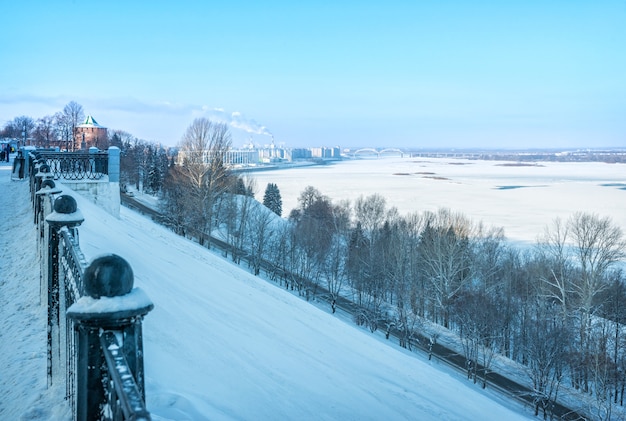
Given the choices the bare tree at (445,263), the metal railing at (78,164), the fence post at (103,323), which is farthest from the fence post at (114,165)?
the bare tree at (445,263)

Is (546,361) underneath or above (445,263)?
underneath

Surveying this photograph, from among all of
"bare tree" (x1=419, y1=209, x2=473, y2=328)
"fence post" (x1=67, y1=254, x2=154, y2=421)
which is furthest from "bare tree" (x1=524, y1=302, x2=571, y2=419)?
"fence post" (x1=67, y1=254, x2=154, y2=421)

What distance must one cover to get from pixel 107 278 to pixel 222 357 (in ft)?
15.5

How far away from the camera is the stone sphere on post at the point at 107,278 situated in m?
2.04

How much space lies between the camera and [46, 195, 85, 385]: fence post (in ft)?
13.7

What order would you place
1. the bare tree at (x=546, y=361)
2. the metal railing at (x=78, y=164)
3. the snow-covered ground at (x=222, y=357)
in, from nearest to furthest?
the snow-covered ground at (x=222, y=357)
the metal railing at (x=78, y=164)
the bare tree at (x=546, y=361)

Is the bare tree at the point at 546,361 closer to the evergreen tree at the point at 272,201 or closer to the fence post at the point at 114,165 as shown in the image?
the fence post at the point at 114,165

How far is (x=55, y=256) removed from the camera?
4.48 m

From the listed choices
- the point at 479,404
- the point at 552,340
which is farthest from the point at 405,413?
the point at 552,340

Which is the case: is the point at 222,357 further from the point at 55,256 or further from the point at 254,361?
the point at 55,256

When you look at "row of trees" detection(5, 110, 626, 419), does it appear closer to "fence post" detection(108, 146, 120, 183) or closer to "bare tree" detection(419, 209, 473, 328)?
"bare tree" detection(419, 209, 473, 328)

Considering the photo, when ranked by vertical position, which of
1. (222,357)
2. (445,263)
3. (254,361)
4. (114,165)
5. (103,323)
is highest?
(114,165)

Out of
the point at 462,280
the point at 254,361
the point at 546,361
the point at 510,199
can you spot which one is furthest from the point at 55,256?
the point at 510,199

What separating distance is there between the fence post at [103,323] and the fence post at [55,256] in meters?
2.34
